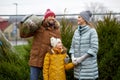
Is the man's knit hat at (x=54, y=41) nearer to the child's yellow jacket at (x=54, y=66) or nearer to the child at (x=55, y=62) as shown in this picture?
the child at (x=55, y=62)

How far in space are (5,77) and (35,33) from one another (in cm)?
180

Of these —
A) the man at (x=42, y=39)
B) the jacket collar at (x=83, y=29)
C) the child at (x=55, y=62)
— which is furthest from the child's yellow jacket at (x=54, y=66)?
the jacket collar at (x=83, y=29)

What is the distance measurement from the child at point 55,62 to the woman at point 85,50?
0.23 meters

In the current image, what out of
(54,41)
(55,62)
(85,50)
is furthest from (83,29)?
(55,62)

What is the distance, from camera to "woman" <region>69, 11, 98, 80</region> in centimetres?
633

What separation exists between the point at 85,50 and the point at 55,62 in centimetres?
56

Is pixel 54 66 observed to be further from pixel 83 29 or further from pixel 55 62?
pixel 83 29

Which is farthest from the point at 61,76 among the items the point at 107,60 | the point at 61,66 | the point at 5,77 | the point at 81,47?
the point at 5,77

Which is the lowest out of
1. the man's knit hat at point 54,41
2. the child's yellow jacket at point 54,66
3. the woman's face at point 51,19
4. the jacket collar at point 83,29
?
the child's yellow jacket at point 54,66

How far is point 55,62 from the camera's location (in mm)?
6613

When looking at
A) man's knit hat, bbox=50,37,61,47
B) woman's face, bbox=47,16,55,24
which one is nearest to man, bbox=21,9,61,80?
woman's face, bbox=47,16,55,24

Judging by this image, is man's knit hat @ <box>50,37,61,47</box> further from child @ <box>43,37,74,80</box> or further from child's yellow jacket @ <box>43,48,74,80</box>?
child's yellow jacket @ <box>43,48,74,80</box>

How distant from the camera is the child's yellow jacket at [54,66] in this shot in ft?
21.6

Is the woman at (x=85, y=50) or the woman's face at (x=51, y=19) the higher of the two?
the woman's face at (x=51, y=19)
